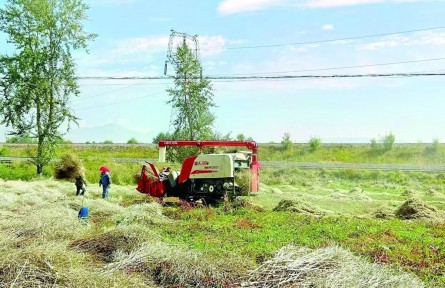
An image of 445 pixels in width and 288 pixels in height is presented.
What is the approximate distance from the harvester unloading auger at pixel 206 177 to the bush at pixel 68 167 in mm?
6963

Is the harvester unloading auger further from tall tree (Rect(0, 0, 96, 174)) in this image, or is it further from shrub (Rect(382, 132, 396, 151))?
shrub (Rect(382, 132, 396, 151))

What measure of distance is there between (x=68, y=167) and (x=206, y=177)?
10196 millimetres

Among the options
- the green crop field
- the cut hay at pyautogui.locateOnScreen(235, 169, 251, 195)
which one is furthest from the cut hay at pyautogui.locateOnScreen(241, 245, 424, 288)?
the cut hay at pyautogui.locateOnScreen(235, 169, 251, 195)

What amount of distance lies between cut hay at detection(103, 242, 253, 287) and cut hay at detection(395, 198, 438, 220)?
984cm

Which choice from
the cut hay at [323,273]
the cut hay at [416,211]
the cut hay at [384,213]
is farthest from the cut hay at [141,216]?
the cut hay at [416,211]

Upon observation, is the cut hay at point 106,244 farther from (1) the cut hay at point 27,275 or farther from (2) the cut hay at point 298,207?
(2) the cut hay at point 298,207

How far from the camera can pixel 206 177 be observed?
2031 cm

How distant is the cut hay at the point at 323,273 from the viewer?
8930 millimetres

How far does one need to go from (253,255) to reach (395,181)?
29.4 m

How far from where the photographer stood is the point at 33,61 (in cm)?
3312

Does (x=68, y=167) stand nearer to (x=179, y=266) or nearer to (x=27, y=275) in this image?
(x=179, y=266)

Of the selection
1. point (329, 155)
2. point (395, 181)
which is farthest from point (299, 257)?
point (329, 155)

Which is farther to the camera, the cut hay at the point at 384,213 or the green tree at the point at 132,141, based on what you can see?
the green tree at the point at 132,141

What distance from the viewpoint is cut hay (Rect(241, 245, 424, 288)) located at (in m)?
8.93
